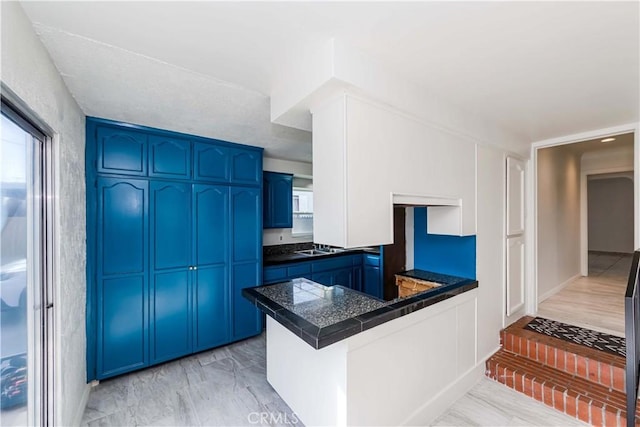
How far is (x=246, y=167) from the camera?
317 centimetres

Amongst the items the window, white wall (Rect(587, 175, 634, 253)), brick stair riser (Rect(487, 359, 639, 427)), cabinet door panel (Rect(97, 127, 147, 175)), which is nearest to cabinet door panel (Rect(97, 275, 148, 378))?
cabinet door panel (Rect(97, 127, 147, 175))

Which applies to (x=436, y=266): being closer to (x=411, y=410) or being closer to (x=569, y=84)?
(x=411, y=410)

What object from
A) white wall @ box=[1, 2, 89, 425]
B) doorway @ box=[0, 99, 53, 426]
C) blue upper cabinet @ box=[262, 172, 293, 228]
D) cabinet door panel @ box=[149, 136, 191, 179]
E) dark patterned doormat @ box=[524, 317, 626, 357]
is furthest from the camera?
blue upper cabinet @ box=[262, 172, 293, 228]

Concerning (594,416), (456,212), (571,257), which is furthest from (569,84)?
(571,257)

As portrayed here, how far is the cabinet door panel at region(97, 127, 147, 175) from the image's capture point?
2.37 m

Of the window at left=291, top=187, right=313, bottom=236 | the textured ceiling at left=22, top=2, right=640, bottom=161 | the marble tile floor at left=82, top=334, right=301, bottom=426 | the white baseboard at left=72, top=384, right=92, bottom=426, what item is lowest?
the marble tile floor at left=82, top=334, right=301, bottom=426

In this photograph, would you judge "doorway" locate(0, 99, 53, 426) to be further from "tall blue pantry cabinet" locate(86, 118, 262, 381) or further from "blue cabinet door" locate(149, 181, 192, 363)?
"blue cabinet door" locate(149, 181, 192, 363)

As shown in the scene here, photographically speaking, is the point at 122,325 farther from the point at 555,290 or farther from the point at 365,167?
the point at 555,290

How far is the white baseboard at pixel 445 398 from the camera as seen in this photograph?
186cm

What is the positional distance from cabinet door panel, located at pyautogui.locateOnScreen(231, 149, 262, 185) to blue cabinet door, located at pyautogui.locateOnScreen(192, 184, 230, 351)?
0.69 ft

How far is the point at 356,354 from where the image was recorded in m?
1.53

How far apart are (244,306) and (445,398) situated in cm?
216

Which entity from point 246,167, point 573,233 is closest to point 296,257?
point 246,167

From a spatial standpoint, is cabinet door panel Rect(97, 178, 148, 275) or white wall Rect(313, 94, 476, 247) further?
cabinet door panel Rect(97, 178, 148, 275)
